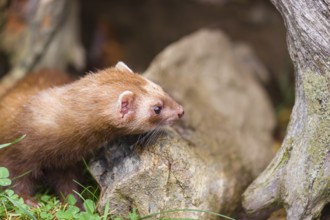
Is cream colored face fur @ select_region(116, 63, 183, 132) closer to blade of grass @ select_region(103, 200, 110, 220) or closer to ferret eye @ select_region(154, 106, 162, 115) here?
ferret eye @ select_region(154, 106, 162, 115)

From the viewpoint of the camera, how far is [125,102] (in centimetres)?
410

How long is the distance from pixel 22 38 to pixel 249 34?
379 cm

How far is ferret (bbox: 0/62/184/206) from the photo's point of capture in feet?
13.8

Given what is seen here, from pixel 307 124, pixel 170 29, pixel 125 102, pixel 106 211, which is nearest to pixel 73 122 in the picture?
pixel 125 102

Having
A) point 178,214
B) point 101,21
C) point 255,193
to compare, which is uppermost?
point 255,193

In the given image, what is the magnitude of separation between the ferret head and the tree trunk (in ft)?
3.18

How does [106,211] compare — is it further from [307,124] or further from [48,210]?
[307,124]

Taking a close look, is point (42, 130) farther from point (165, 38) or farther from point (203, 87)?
point (165, 38)

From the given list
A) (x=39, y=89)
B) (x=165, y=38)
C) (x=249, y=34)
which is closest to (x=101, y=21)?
(x=165, y=38)

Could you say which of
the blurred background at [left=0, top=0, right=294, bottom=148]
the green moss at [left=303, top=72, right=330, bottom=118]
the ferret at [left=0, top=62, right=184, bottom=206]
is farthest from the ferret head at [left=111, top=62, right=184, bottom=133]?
the blurred background at [left=0, top=0, right=294, bottom=148]

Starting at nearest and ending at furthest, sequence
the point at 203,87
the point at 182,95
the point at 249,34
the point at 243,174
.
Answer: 1. the point at 243,174
2. the point at 182,95
3. the point at 203,87
4. the point at 249,34

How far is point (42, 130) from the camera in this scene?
4.40 metres

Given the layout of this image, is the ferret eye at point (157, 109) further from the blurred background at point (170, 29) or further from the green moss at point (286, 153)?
the blurred background at point (170, 29)

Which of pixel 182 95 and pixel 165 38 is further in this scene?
pixel 165 38
